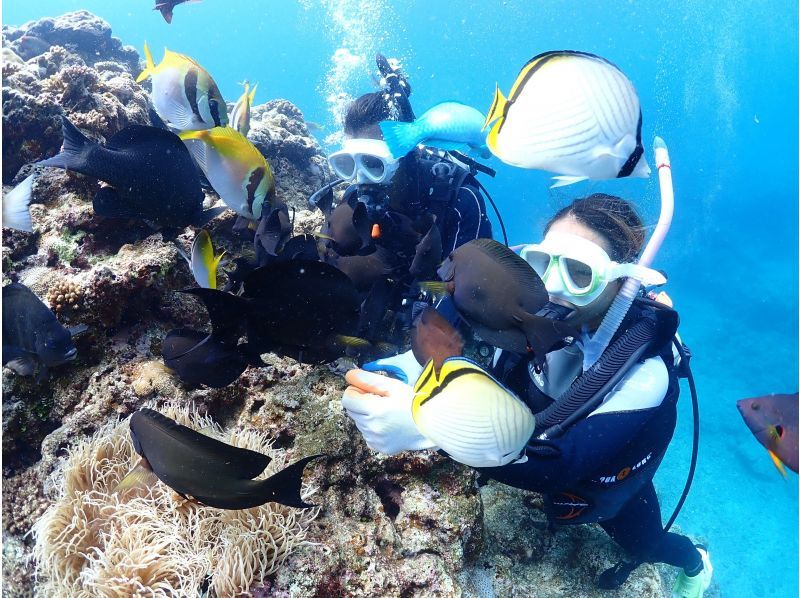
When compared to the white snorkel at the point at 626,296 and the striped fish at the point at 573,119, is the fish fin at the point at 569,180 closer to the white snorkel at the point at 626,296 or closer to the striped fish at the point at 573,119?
the striped fish at the point at 573,119

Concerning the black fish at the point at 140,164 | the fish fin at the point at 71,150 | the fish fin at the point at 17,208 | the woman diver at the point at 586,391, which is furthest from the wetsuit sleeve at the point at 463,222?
the fish fin at the point at 17,208

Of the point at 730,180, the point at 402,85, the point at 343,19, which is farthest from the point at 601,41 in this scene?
the point at 402,85

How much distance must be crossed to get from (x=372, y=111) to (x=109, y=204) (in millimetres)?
2155

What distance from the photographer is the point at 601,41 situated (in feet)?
200

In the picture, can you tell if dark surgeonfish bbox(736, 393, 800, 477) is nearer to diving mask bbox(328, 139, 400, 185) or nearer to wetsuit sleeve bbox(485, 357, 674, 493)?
wetsuit sleeve bbox(485, 357, 674, 493)

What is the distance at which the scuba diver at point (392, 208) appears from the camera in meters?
2.71

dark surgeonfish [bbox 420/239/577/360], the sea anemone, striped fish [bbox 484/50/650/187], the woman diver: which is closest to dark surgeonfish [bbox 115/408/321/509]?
the sea anemone

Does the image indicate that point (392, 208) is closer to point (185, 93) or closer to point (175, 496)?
point (185, 93)

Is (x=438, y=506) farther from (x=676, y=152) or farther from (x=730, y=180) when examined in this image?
(x=676, y=152)

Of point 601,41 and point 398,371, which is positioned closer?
point 398,371

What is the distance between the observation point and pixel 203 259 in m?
2.20

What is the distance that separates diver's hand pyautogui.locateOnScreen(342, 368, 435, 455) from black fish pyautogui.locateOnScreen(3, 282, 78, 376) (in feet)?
4.44

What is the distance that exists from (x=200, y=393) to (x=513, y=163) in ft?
6.81

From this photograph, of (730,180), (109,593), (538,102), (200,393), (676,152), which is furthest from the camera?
(676,152)
